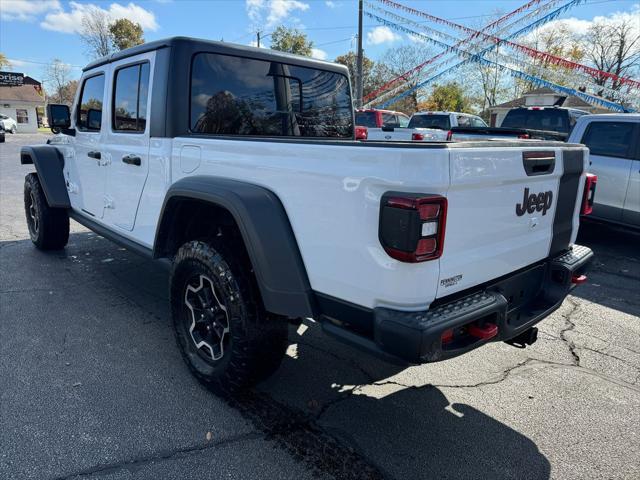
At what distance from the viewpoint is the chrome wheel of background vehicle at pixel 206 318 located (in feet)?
9.06

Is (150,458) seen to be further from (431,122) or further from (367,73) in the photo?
(367,73)

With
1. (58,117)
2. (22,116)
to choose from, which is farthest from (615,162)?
(22,116)

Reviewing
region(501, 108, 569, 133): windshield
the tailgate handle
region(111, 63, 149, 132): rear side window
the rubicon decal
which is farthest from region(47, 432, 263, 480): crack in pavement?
region(501, 108, 569, 133): windshield

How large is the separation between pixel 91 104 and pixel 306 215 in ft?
10.7

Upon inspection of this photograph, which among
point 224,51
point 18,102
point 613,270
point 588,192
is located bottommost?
point 613,270

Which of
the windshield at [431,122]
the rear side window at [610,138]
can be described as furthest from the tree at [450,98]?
the rear side window at [610,138]

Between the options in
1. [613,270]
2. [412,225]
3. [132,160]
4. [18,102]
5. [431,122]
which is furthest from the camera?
[18,102]

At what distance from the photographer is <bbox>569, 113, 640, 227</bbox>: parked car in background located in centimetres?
604

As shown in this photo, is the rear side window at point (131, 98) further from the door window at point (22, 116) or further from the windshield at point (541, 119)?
the door window at point (22, 116)

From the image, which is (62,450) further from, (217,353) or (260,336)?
(260,336)

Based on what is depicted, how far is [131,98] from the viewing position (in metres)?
3.57

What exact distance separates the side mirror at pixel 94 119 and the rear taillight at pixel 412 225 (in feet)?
10.8

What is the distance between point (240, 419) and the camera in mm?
2621

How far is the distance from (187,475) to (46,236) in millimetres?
4424
